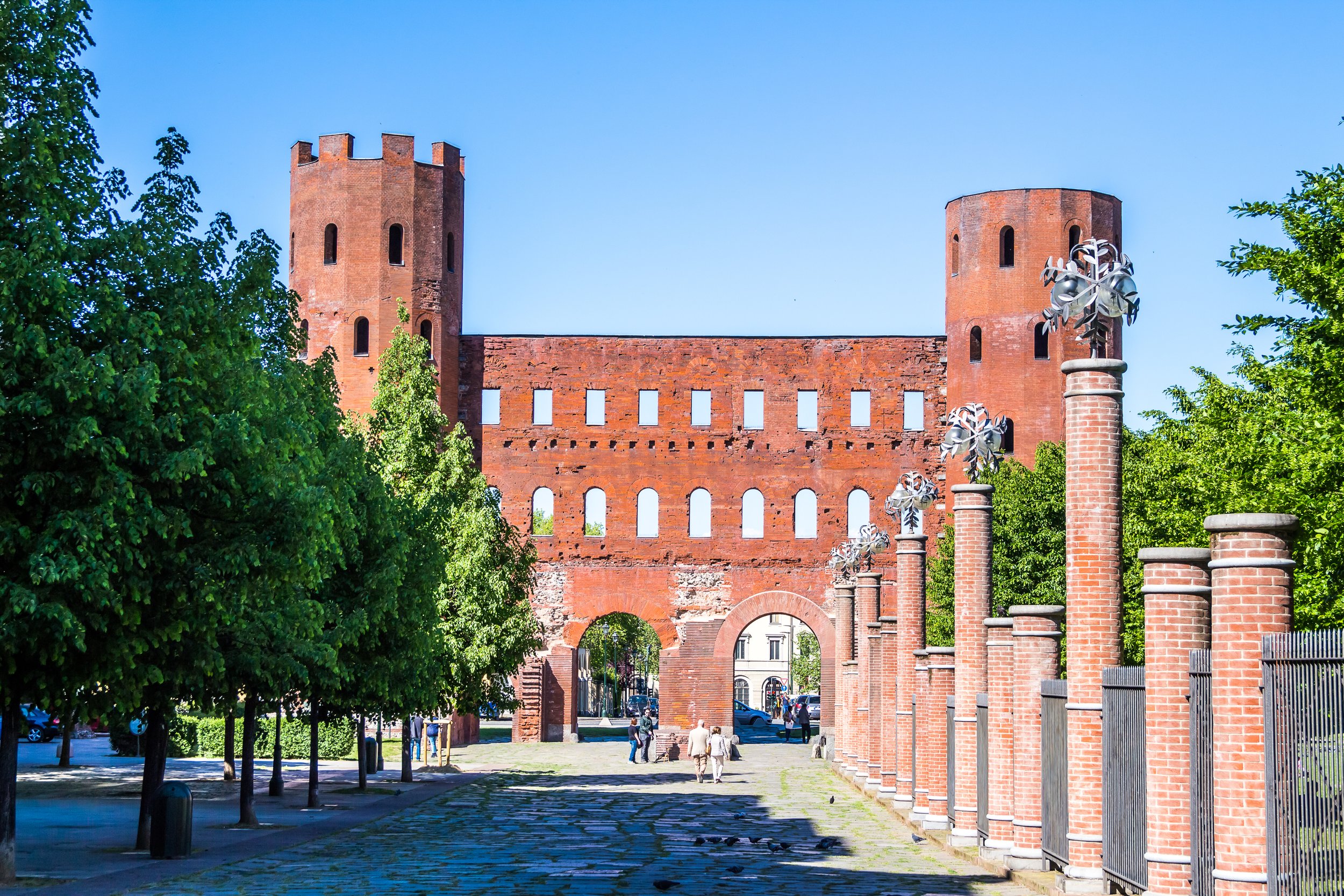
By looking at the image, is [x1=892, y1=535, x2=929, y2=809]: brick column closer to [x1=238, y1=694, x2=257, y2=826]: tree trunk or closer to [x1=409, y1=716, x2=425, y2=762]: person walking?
[x1=238, y1=694, x2=257, y2=826]: tree trunk

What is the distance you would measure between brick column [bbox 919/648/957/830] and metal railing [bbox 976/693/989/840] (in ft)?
7.31

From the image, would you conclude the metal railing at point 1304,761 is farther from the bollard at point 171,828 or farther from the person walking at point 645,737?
the person walking at point 645,737

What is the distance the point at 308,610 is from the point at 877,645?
16.9 meters

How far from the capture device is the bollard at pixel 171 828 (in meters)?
18.0

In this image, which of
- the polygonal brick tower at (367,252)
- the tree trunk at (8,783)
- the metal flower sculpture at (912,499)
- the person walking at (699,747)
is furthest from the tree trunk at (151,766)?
the polygonal brick tower at (367,252)

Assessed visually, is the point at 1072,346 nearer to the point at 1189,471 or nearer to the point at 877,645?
the point at 877,645

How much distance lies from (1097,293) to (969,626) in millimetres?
6865

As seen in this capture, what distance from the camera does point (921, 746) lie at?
23281mm

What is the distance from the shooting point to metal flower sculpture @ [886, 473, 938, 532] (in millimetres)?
29953

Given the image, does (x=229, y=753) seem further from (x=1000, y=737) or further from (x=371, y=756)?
(x=1000, y=737)

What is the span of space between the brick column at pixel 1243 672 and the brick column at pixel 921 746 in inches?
496

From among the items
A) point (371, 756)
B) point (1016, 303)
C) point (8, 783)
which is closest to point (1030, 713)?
point (8, 783)

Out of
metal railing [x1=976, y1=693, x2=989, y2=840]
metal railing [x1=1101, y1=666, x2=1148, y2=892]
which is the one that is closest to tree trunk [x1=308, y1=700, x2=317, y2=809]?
metal railing [x1=976, y1=693, x2=989, y2=840]

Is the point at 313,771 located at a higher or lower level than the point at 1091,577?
lower
